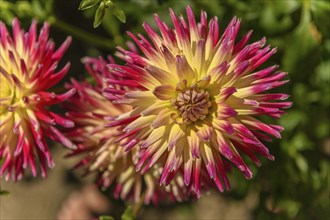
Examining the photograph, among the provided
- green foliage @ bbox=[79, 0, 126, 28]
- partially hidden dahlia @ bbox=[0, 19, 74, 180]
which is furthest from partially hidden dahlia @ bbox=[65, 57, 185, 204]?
green foliage @ bbox=[79, 0, 126, 28]

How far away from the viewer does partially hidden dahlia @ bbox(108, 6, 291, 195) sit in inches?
53.4

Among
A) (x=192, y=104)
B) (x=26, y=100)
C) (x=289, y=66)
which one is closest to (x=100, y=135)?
(x=26, y=100)

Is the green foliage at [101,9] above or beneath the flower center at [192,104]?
above

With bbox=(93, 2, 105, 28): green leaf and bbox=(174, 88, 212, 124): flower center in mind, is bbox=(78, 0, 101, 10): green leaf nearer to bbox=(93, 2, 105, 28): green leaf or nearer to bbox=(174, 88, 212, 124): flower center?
bbox=(93, 2, 105, 28): green leaf

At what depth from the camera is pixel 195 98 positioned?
137 centimetres

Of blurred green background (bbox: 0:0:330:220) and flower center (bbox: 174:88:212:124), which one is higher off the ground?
blurred green background (bbox: 0:0:330:220)

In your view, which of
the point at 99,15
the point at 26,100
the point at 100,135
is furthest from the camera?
the point at 100,135

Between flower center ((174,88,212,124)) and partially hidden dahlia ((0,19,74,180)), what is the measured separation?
0.36 meters

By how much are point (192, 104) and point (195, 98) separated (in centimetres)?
2

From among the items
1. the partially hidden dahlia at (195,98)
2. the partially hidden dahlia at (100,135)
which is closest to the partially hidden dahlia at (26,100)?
the partially hidden dahlia at (100,135)

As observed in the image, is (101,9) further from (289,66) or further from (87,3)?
(289,66)

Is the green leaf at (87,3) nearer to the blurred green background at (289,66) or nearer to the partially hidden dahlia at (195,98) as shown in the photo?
the partially hidden dahlia at (195,98)

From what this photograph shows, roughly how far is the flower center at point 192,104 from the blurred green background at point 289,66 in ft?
2.49

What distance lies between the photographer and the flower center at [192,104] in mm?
1371
